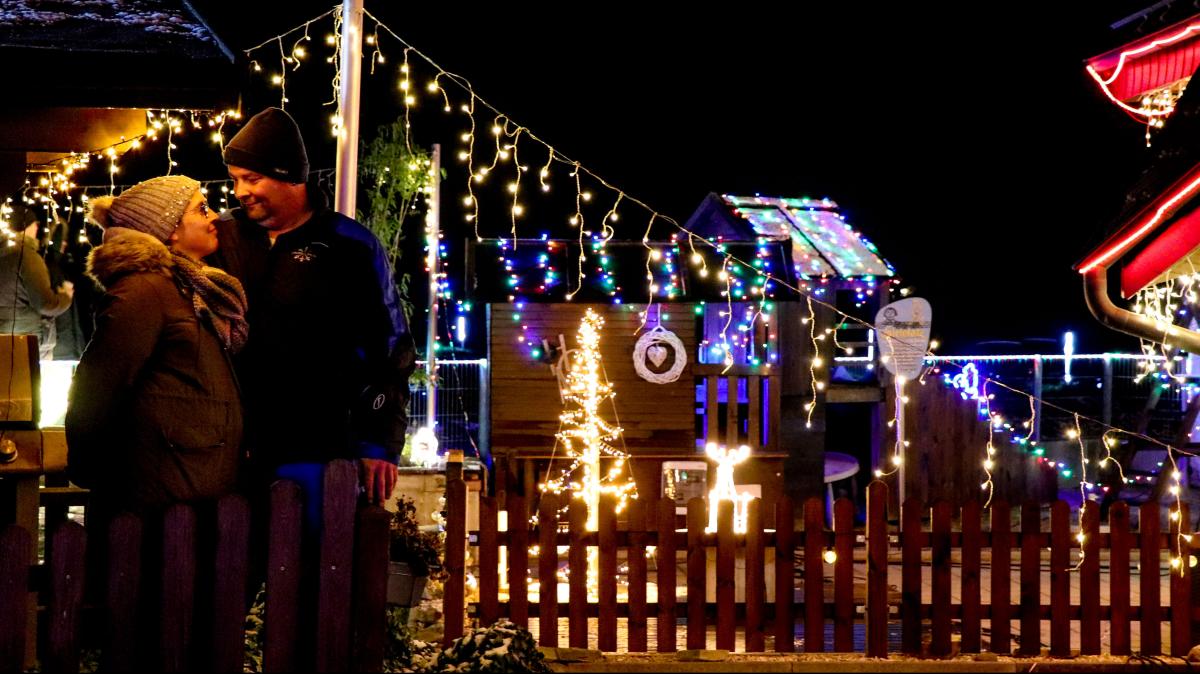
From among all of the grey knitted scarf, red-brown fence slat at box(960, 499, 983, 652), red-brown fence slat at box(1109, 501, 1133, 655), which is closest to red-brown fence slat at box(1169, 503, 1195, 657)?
red-brown fence slat at box(1109, 501, 1133, 655)

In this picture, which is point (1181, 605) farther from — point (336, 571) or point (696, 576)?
point (336, 571)

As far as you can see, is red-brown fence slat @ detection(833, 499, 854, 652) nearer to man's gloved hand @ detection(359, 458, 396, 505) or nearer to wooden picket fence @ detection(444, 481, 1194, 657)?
wooden picket fence @ detection(444, 481, 1194, 657)

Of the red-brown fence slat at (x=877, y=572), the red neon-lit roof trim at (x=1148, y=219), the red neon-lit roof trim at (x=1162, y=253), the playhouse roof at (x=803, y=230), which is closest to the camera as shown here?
the red neon-lit roof trim at (x=1148, y=219)

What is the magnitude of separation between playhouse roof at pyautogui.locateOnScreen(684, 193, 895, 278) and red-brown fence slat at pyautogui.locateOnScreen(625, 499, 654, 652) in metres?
7.96

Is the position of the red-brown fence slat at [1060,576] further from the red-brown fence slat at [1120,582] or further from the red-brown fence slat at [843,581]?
the red-brown fence slat at [843,581]

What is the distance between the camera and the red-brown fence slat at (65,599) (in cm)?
424

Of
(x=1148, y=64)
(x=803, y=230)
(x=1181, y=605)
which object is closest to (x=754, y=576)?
(x=1181, y=605)

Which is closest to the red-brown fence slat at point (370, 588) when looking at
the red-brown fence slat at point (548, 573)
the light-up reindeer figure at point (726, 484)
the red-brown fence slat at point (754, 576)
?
the red-brown fence slat at point (548, 573)

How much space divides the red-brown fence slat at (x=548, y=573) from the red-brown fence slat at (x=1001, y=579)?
2.75 m

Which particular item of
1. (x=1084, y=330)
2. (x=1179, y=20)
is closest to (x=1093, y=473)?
(x=1179, y=20)

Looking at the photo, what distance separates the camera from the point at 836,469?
53.1ft

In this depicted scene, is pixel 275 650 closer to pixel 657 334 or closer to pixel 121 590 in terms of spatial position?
pixel 121 590

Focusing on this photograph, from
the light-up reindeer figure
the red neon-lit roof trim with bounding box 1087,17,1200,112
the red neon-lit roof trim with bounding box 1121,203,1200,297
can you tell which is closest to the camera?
the red neon-lit roof trim with bounding box 1121,203,1200,297

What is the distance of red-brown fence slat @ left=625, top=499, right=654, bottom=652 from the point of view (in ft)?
24.2
